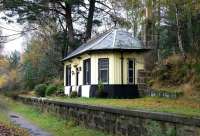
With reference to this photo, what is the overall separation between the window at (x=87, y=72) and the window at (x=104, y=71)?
1490mm

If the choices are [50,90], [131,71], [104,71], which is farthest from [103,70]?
[50,90]

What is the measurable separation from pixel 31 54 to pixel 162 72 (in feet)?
116

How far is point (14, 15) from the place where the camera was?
43.1 meters

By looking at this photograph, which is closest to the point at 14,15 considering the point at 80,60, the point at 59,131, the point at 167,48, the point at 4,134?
the point at 80,60

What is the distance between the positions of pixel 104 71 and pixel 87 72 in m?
2.48

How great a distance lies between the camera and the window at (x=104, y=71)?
1184 inches

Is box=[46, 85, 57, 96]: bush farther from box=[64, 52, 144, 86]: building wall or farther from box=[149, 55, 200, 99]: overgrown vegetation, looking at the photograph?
box=[149, 55, 200, 99]: overgrown vegetation

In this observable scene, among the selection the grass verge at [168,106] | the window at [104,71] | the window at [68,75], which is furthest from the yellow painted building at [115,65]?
the grass verge at [168,106]

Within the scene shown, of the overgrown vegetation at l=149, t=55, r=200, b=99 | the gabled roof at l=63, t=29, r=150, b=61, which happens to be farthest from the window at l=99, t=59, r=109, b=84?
the overgrown vegetation at l=149, t=55, r=200, b=99

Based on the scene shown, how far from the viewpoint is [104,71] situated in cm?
3023

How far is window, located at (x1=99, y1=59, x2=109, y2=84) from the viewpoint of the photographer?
98.6ft

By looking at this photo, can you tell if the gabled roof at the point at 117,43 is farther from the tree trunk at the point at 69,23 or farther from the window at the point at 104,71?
the tree trunk at the point at 69,23

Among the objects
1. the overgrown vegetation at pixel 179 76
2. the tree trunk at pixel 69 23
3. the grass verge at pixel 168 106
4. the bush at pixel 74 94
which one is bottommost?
the grass verge at pixel 168 106

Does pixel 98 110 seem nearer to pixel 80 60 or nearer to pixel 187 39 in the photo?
pixel 80 60
